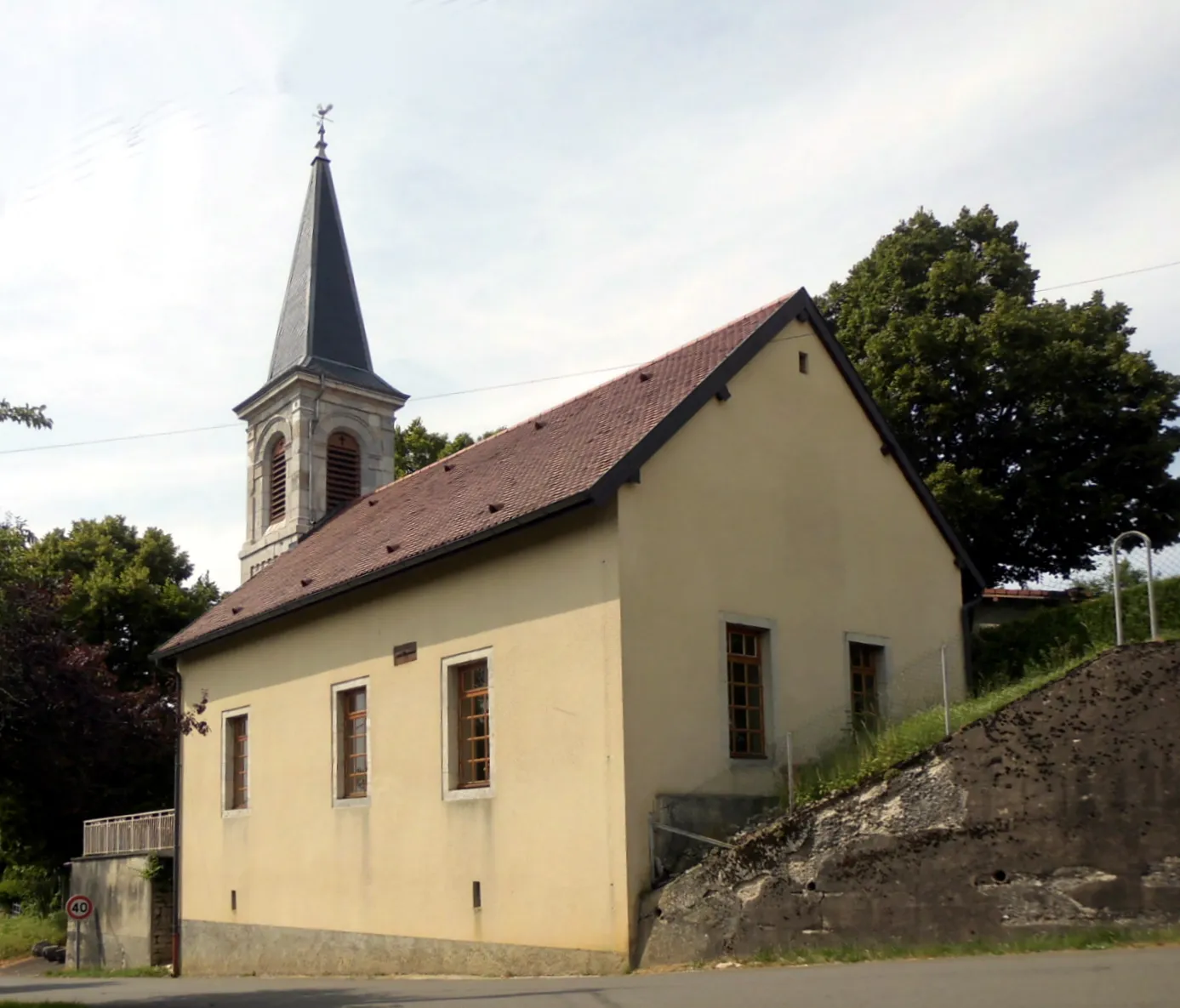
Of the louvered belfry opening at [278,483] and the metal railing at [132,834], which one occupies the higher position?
the louvered belfry opening at [278,483]

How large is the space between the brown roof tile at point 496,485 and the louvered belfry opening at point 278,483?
16.7 ft

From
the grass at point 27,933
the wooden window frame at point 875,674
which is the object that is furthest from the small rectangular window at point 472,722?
the grass at point 27,933

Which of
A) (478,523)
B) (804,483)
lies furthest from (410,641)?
(804,483)

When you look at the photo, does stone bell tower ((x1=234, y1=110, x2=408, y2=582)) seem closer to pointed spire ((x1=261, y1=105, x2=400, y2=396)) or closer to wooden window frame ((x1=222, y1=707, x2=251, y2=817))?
pointed spire ((x1=261, y1=105, x2=400, y2=396))

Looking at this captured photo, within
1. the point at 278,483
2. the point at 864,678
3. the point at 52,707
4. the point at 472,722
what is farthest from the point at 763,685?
the point at 278,483

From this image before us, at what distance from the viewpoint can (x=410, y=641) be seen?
60.3ft

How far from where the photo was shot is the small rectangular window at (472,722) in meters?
17.2

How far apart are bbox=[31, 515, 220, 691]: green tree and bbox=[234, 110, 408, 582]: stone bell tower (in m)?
8.04

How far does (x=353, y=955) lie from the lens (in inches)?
739

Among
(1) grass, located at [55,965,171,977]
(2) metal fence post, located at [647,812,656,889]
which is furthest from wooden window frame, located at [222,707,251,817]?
(2) metal fence post, located at [647,812,656,889]

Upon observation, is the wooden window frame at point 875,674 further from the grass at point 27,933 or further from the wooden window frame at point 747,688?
the grass at point 27,933

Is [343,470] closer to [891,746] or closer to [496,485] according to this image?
[496,485]

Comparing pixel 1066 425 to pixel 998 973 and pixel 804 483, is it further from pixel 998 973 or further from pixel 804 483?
pixel 998 973

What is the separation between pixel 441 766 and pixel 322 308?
1768 cm
